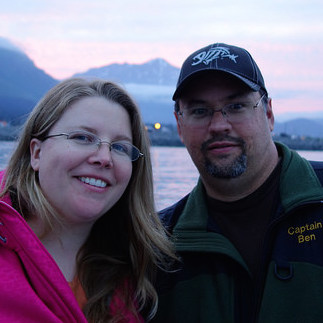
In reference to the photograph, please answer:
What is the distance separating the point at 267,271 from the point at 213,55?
3.97 feet

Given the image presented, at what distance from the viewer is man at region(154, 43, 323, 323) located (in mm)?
1882

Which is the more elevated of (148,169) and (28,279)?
(148,169)

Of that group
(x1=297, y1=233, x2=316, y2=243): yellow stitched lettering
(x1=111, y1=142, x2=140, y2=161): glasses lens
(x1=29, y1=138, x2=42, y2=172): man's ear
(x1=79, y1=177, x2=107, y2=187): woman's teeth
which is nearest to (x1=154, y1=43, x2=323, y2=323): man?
(x1=297, y1=233, x2=316, y2=243): yellow stitched lettering

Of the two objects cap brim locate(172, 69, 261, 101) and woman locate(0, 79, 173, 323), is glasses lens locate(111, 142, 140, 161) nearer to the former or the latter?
woman locate(0, 79, 173, 323)

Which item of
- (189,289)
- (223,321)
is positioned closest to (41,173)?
(189,289)

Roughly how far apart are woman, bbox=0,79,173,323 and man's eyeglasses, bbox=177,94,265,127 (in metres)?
0.40

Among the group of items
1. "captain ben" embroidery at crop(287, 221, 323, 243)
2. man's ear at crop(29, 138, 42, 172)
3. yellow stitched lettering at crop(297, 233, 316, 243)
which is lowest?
yellow stitched lettering at crop(297, 233, 316, 243)

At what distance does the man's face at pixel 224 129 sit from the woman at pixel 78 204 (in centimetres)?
40

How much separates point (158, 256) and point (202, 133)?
73 centimetres

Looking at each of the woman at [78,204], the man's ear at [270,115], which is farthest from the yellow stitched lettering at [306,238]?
the man's ear at [270,115]

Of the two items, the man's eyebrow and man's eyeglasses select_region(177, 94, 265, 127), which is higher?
the man's eyebrow

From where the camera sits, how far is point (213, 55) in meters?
2.33

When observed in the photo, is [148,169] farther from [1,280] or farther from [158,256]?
[1,280]

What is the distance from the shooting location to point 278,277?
186 centimetres
